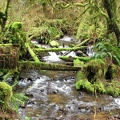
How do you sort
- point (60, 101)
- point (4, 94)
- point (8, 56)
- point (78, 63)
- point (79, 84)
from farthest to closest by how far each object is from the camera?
point (78, 63) < point (79, 84) < point (8, 56) < point (60, 101) < point (4, 94)

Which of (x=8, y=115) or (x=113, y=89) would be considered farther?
(x=113, y=89)

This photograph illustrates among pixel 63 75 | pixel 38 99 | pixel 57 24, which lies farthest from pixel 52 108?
pixel 57 24

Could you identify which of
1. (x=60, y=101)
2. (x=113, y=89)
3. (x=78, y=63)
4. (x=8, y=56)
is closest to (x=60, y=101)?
(x=60, y=101)

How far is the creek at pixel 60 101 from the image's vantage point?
6.44 metres

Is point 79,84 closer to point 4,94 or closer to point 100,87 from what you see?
point 100,87

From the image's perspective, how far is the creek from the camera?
644 cm

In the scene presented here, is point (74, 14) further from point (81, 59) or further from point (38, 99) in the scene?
point (38, 99)

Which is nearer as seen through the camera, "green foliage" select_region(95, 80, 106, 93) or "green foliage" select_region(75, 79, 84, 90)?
"green foliage" select_region(95, 80, 106, 93)

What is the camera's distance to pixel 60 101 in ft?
24.3

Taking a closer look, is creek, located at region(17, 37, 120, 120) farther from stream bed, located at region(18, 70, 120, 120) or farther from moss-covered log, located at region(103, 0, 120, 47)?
moss-covered log, located at region(103, 0, 120, 47)

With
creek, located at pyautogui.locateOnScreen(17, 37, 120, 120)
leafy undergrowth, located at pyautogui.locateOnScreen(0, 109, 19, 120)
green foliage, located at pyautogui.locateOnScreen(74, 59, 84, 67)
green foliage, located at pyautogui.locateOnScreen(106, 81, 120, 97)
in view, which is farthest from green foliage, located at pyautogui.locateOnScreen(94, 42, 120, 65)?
leafy undergrowth, located at pyautogui.locateOnScreen(0, 109, 19, 120)

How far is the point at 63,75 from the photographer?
32.7ft

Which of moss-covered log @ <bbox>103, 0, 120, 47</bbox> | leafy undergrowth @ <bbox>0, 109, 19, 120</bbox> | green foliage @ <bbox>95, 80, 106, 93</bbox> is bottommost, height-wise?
green foliage @ <bbox>95, 80, 106, 93</bbox>

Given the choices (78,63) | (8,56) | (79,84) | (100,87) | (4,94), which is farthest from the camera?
(78,63)
